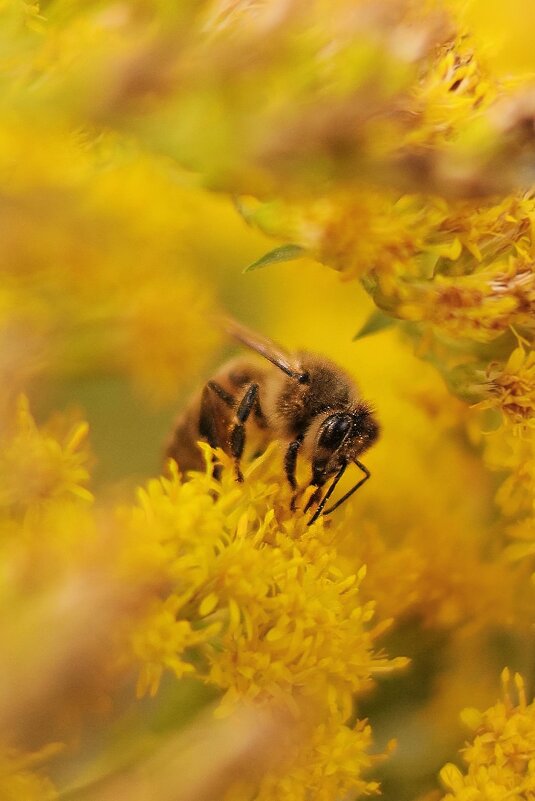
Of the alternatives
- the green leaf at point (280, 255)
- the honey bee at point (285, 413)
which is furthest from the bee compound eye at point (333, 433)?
the green leaf at point (280, 255)

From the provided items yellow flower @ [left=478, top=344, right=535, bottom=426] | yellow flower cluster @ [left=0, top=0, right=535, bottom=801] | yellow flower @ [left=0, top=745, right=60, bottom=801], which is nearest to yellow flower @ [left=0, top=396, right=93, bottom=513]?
yellow flower cluster @ [left=0, top=0, right=535, bottom=801]

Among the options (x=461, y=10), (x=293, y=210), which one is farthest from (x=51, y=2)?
(x=461, y=10)

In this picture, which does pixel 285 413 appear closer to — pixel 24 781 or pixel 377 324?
pixel 377 324

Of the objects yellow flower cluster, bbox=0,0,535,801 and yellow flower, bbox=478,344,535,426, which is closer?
yellow flower cluster, bbox=0,0,535,801

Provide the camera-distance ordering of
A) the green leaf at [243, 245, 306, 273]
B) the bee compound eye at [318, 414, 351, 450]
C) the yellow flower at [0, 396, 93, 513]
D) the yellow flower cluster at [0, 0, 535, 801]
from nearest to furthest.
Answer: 1. the yellow flower cluster at [0, 0, 535, 801]
2. the yellow flower at [0, 396, 93, 513]
3. the green leaf at [243, 245, 306, 273]
4. the bee compound eye at [318, 414, 351, 450]

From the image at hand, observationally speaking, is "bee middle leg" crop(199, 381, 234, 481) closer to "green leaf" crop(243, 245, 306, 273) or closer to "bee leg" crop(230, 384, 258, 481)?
"bee leg" crop(230, 384, 258, 481)
